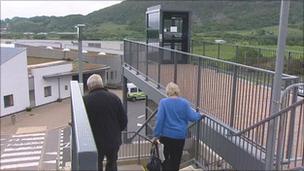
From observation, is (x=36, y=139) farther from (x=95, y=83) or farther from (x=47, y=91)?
(x=95, y=83)

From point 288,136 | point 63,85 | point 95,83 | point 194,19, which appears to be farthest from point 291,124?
point 194,19

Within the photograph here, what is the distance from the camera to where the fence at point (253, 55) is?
12.2 metres

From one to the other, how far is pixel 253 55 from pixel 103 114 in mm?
10122

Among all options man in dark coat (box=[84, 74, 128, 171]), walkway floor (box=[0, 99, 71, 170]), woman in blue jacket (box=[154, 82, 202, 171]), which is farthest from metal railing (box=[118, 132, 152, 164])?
man in dark coat (box=[84, 74, 128, 171])

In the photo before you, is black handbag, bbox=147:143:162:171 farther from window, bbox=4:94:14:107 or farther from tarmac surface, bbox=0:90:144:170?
window, bbox=4:94:14:107

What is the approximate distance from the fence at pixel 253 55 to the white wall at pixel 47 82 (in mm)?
29405

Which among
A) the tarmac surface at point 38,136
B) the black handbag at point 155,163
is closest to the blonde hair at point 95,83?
the black handbag at point 155,163

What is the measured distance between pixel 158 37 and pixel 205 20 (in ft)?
189

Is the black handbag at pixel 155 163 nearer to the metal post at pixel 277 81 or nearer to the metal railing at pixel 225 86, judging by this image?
the metal railing at pixel 225 86

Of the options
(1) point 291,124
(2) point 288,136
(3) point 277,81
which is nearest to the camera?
(3) point 277,81

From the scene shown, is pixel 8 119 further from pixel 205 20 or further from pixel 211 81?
pixel 205 20

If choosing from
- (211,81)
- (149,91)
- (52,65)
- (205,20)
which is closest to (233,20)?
(205,20)

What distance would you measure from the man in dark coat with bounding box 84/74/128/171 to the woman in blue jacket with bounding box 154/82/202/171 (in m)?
0.96

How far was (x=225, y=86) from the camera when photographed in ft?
23.2
